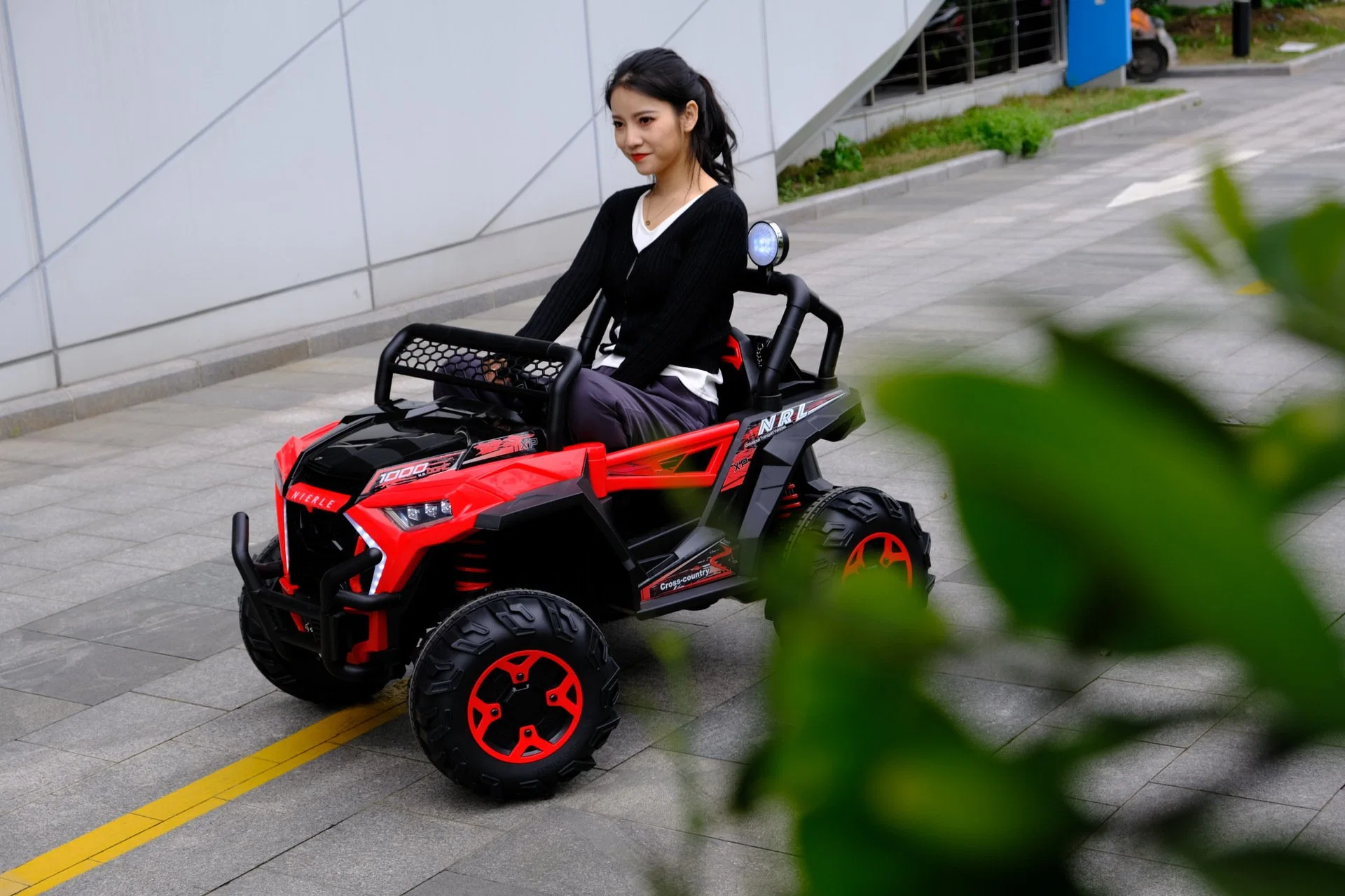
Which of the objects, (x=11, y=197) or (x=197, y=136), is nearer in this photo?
(x=11, y=197)

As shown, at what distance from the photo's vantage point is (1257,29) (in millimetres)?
28547

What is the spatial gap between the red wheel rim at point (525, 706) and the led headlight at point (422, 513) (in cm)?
39

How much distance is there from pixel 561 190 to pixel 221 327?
3.39 meters

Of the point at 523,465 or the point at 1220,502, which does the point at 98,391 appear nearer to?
the point at 523,465

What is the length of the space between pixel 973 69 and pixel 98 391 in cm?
1478

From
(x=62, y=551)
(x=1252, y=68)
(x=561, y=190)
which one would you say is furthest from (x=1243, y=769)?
(x=1252, y=68)

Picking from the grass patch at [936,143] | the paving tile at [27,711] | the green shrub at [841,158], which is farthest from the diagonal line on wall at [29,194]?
the green shrub at [841,158]

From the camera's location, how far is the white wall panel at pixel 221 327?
31.1ft

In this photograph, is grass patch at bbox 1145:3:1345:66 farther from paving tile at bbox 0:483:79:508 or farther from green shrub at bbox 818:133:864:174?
paving tile at bbox 0:483:79:508

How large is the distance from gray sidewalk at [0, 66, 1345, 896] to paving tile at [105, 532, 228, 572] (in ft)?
0.06

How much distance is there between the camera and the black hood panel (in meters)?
4.28

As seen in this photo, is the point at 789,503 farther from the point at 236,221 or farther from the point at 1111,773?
the point at 236,221

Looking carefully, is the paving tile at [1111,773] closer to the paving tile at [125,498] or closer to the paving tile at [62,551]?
the paving tile at [62,551]

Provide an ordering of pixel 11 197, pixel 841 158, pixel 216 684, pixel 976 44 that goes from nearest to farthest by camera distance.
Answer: pixel 216 684, pixel 11 197, pixel 841 158, pixel 976 44
